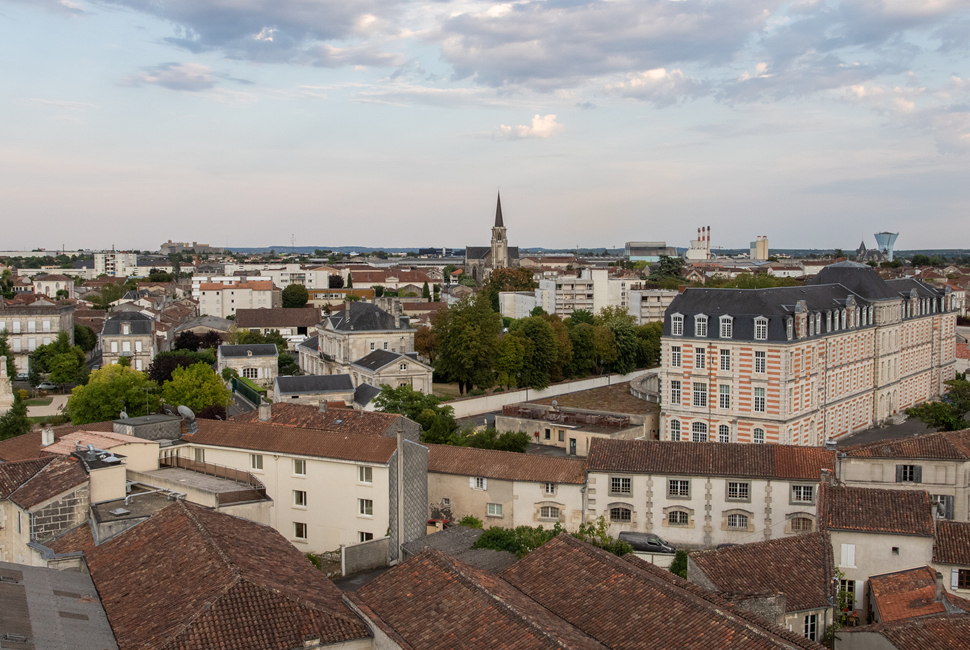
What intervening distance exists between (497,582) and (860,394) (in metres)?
39.7

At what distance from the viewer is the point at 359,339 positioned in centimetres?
6375

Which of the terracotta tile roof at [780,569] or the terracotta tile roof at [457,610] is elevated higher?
the terracotta tile roof at [457,610]

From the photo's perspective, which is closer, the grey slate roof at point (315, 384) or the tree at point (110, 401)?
the tree at point (110, 401)

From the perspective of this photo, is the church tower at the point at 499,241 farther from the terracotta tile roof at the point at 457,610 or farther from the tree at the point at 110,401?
the terracotta tile roof at the point at 457,610

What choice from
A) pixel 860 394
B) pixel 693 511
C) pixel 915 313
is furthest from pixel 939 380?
pixel 693 511

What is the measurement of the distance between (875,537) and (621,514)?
9.37 meters

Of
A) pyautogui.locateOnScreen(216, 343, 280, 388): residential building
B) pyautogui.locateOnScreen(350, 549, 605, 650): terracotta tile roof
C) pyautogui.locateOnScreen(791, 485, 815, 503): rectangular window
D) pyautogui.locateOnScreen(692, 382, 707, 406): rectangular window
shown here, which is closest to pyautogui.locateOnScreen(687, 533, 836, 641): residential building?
pyautogui.locateOnScreen(350, 549, 605, 650): terracotta tile roof

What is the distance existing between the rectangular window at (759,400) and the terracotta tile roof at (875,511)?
17997mm

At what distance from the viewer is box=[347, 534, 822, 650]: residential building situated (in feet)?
48.5

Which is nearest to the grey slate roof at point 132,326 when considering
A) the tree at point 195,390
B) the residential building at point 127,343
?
the residential building at point 127,343

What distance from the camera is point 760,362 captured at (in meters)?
43.2

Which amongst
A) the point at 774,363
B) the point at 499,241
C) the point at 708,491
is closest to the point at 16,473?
the point at 708,491

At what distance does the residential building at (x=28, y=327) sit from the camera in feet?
238

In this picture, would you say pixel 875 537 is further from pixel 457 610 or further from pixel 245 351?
pixel 245 351
